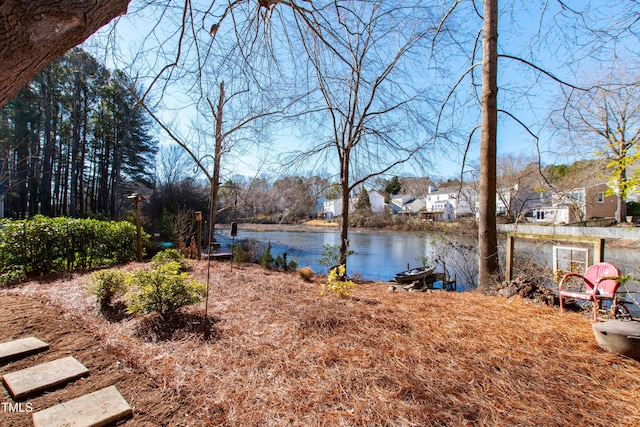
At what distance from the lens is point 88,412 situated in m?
1.47

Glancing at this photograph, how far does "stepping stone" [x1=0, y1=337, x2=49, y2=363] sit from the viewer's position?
79.7 inches

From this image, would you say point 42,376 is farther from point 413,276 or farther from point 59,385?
point 413,276

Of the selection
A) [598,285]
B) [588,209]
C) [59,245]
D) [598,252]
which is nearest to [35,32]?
[598,285]

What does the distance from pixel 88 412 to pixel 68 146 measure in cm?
2297

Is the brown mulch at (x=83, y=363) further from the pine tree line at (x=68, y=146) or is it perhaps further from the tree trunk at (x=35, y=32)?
the pine tree line at (x=68, y=146)

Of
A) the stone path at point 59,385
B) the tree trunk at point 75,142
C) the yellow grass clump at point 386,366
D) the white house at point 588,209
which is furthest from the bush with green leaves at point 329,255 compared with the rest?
the tree trunk at point 75,142

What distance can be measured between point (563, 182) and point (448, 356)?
1866 cm

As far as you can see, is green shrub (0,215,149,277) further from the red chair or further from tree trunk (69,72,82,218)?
tree trunk (69,72,82,218)

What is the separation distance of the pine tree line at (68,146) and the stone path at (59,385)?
579 inches

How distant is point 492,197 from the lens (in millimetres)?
3832

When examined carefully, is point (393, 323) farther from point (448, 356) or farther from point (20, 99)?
point (20, 99)

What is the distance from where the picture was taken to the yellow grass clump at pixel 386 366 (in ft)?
4.56

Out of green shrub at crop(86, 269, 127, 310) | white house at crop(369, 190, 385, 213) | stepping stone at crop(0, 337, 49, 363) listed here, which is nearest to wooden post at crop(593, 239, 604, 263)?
white house at crop(369, 190, 385, 213)

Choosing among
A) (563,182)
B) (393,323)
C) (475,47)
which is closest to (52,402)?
(393,323)
